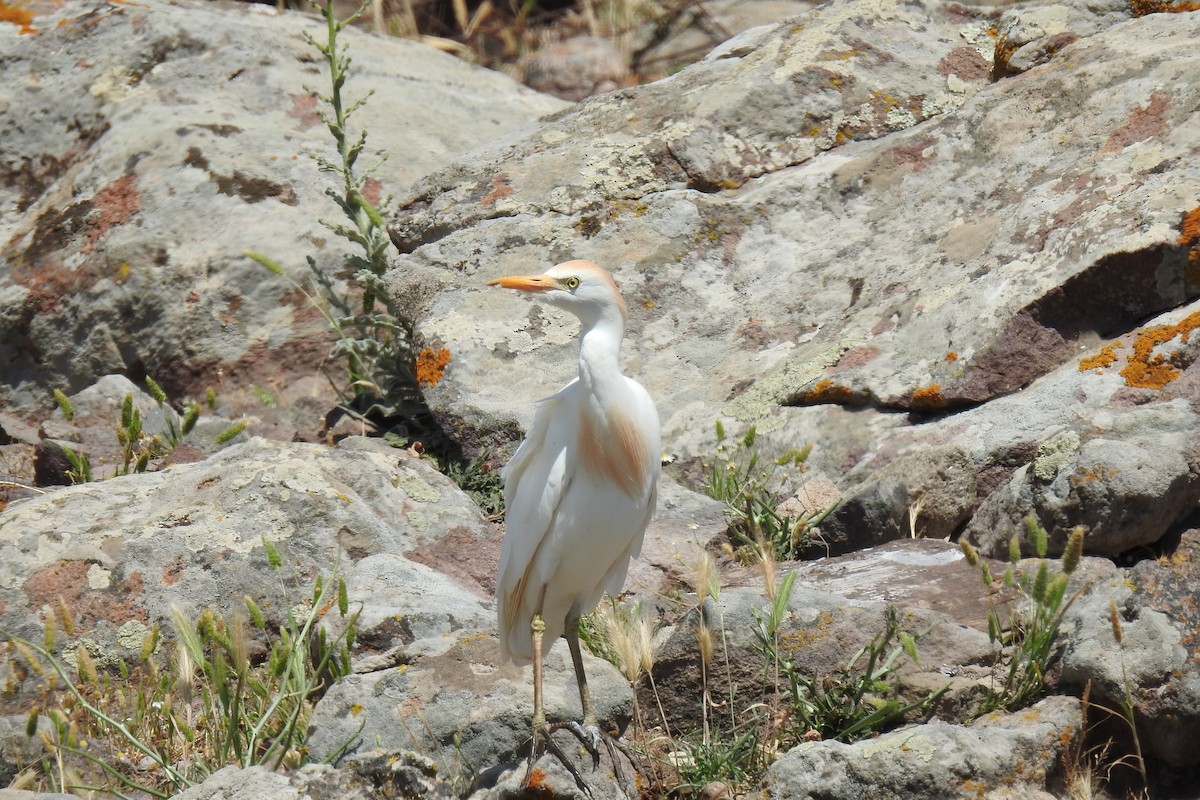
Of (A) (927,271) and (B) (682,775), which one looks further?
(A) (927,271)

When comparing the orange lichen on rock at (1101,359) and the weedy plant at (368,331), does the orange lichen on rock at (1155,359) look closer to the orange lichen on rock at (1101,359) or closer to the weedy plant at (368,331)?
the orange lichen on rock at (1101,359)

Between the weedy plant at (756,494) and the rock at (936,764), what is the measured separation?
4.19ft

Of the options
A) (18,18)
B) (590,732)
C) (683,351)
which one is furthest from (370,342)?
(18,18)

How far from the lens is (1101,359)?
15.3 feet

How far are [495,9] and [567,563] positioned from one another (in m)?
9.79

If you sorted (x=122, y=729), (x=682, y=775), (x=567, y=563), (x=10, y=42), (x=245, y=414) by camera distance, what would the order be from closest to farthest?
(x=122, y=729) < (x=682, y=775) < (x=567, y=563) < (x=245, y=414) < (x=10, y=42)

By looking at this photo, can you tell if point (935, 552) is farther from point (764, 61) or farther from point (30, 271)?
point (30, 271)

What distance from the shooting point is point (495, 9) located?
12688 millimetres

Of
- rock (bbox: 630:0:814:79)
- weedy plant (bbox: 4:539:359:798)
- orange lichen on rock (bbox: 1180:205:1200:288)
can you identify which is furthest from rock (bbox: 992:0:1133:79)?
rock (bbox: 630:0:814:79)

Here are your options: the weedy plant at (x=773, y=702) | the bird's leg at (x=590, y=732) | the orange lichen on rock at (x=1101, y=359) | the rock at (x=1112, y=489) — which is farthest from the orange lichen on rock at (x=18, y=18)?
the rock at (x=1112, y=489)

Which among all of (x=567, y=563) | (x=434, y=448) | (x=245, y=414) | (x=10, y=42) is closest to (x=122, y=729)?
(x=567, y=563)

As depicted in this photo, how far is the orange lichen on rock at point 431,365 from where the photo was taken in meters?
5.76

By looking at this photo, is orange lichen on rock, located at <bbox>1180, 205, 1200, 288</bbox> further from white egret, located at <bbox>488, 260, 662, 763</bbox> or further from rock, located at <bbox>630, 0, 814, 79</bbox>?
rock, located at <bbox>630, 0, 814, 79</bbox>

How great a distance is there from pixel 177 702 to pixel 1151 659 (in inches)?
119
